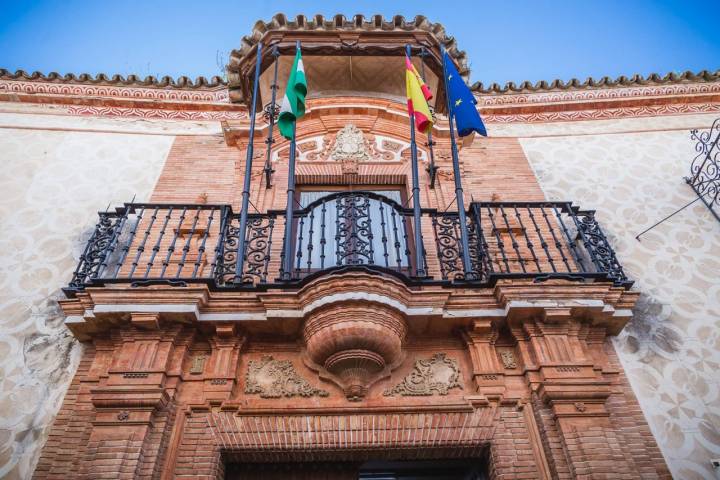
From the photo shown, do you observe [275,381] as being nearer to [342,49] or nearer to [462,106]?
[462,106]

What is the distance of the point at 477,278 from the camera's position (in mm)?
4602

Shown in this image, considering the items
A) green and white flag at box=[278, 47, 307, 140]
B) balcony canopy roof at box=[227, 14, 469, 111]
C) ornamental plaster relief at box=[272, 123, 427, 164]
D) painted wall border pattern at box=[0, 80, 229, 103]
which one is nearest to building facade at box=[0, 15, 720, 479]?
ornamental plaster relief at box=[272, 123, 427, 164]

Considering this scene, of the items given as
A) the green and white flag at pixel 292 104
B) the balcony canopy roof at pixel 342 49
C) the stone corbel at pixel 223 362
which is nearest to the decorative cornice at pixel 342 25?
the balcony canopy roof at pixel 342 49

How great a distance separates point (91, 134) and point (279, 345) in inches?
173

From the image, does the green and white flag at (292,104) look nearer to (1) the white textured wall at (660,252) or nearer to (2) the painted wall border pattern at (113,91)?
(2) the painted wall border pattern at (113,91)

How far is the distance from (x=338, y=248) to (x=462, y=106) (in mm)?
2302

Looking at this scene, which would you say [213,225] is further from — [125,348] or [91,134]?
[91,134]

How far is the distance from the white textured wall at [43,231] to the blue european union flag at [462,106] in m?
3.56

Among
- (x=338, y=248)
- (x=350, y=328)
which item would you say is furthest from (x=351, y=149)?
(x=350, y=328)

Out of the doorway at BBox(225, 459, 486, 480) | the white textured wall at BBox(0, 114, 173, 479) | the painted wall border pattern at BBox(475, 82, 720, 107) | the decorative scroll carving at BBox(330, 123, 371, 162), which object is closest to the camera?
the doorway at BBox(225, 459, 486, 480)

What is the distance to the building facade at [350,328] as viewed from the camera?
12.3 feet

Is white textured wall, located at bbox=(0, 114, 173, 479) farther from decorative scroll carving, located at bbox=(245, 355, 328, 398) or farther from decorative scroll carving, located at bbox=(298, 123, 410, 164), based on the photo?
decorative scroll carving, located at bbox=(298, 123, 410, 164)

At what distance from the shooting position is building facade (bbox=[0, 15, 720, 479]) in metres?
3.75

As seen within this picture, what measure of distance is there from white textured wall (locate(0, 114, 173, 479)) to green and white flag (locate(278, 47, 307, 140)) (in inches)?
74.8
